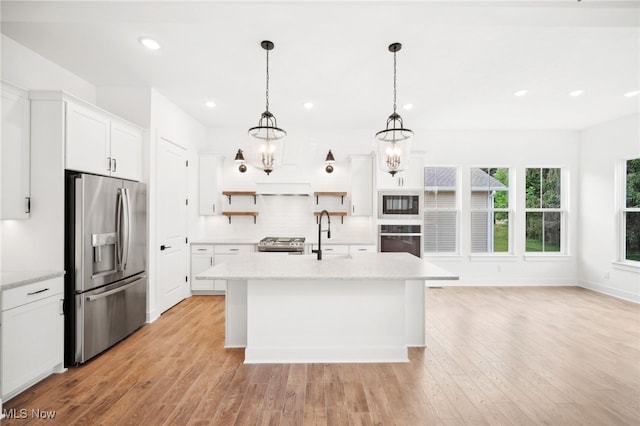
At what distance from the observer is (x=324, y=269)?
8.65 ft

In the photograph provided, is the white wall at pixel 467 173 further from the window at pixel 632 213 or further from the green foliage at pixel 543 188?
the window at pixel 632 213

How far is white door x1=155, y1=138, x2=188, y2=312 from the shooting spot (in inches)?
162

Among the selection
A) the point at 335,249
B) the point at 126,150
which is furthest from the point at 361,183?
the point at 126,150

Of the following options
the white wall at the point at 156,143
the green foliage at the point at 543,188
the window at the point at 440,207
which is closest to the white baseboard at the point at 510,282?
the window at the point at 440,207

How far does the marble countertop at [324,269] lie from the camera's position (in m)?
2.41

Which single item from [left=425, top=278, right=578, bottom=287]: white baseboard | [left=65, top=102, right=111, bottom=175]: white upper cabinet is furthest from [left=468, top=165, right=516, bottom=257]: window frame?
[left=65, top=102, right=111, bottom=175]: white upper cabinet

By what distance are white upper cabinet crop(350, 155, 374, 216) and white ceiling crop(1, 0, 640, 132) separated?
902mm

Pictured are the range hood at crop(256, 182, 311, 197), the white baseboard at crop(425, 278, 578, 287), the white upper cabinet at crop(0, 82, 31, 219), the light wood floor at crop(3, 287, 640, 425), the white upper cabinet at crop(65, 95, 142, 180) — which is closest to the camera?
the light wood floor at crop(3, 287, 640, 425)

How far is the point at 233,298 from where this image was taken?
10.1ft

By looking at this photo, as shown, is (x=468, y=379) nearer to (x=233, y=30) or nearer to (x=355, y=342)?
(x=355, y=342)

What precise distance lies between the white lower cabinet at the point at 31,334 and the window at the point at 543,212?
22.9 ft

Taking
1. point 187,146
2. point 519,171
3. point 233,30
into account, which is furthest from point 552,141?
point 187,146

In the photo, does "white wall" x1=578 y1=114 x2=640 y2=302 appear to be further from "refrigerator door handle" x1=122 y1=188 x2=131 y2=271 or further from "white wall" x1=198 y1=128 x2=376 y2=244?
"refrigerator door handle" x1=122 y1=188 x2=131 y2=271

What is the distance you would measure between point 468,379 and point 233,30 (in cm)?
348
